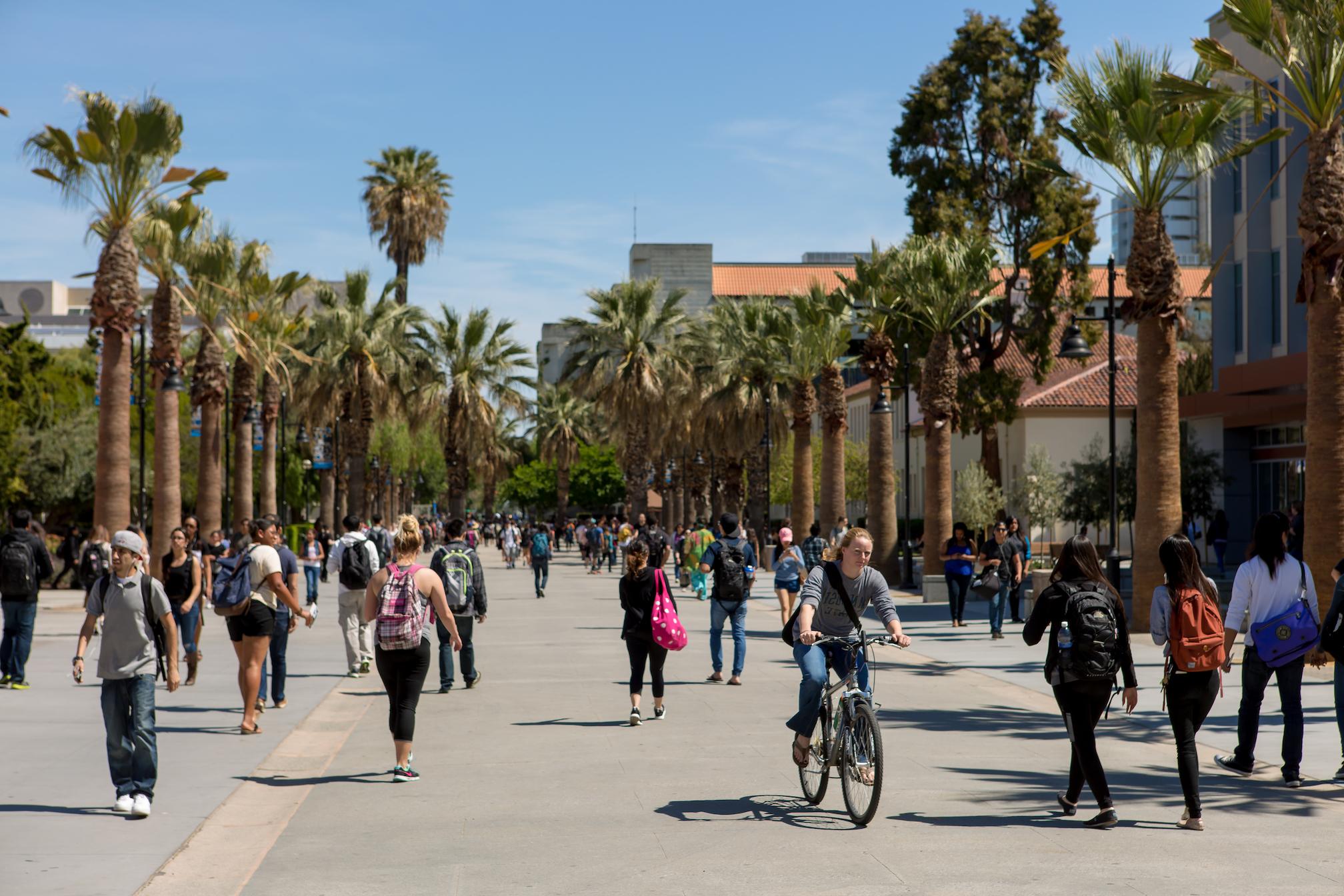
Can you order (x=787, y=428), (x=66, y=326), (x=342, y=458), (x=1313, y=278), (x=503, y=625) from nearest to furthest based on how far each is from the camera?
1. (x=1313, y=278)
2. (x=503, y=625)
3. (x=787, y=428)
4. (x=342, y=458)
5. (x=66, y=326)

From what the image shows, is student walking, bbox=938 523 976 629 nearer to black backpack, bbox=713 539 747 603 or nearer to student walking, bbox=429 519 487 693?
black backpack, bbox=713 539 747 603

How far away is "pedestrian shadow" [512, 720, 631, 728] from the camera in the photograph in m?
12.5

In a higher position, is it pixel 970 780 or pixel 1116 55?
pixel 1116 55

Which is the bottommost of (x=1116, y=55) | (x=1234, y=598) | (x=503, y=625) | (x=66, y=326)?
(x=503, y=625)

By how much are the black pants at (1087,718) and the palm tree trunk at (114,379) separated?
20.8 meters

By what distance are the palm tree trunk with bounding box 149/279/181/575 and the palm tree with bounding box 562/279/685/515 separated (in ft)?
70.8

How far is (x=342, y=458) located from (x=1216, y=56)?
5842cm

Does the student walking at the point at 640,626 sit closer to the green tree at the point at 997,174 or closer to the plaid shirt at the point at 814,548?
the plaid shirt at the point at 814,548

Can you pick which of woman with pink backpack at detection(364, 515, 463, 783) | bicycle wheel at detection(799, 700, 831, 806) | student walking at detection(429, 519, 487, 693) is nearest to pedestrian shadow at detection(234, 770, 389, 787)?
woman with pink backpack at detection(364, 515, 463, 783)

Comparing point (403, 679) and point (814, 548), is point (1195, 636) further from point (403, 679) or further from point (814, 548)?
point (814, 548)

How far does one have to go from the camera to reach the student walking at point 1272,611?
9570 millimetres

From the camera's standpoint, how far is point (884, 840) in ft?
25.3

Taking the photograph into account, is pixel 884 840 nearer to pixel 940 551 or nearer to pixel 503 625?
pixel 503 625

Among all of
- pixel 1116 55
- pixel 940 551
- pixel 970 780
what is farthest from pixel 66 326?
pixel 970 780
